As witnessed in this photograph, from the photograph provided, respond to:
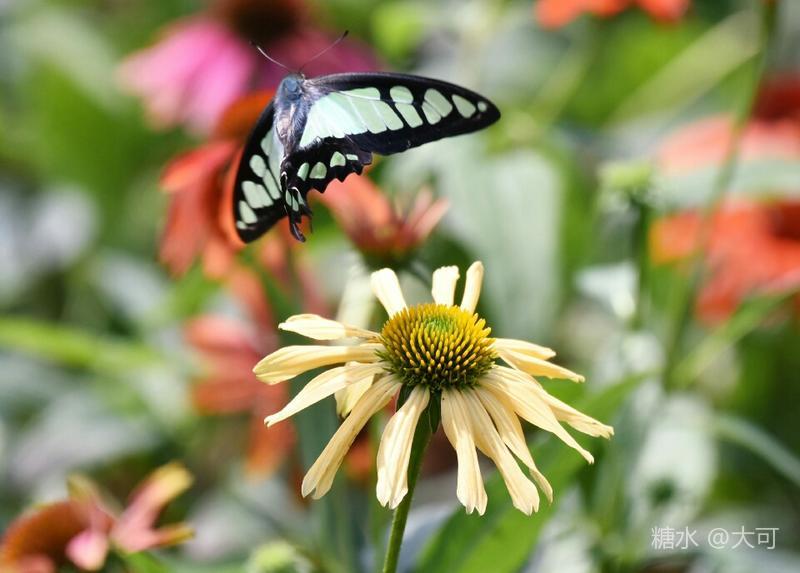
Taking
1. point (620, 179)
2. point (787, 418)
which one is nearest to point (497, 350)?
point (620, 179)

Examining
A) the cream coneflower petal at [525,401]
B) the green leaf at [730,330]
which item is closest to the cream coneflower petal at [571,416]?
the cream coneflower petal at [525,401]

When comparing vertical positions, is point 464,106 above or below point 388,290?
above

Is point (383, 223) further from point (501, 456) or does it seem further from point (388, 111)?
point (501, 456)

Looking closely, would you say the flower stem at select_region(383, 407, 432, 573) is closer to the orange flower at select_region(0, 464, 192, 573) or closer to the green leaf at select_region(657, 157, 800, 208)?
the orange flower at select_region(0, 464, 192, 573)

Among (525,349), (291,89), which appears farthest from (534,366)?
(291,89)

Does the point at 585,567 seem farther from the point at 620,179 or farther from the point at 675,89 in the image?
the point at 675,89

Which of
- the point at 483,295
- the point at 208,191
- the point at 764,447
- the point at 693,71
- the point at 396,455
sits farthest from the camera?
the point at 693,71

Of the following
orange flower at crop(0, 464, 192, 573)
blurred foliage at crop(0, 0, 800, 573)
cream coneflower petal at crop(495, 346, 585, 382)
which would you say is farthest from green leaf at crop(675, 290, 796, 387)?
orange flower at crop(0, 464, 192, 573)
